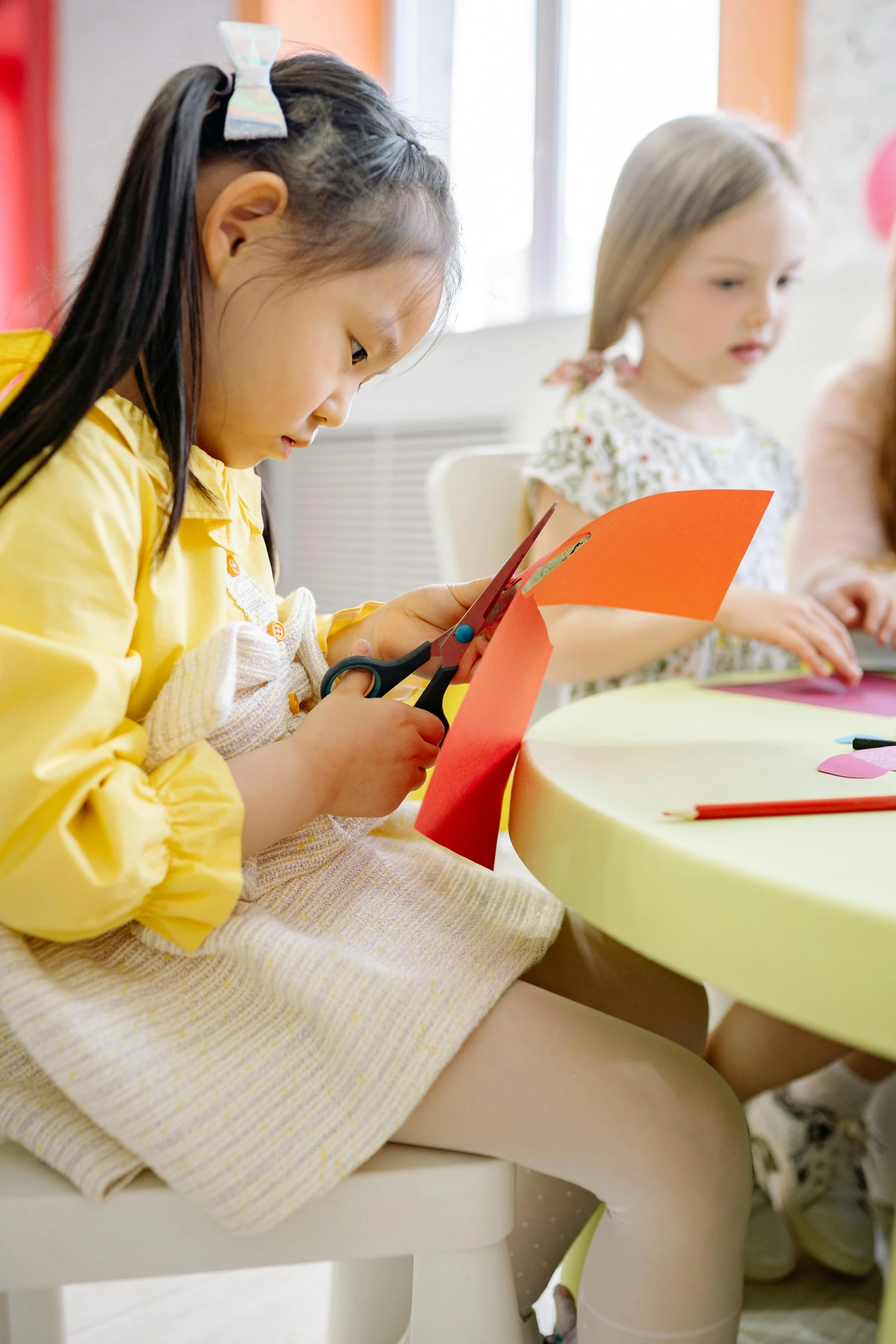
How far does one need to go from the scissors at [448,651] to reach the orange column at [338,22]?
2.64 metres

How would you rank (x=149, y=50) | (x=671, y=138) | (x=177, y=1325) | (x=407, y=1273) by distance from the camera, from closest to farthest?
(x=407, y=1273) → (x=177, y=1325) → (x=671, y=138) → (x=149, y=50)

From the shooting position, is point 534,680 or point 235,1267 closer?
point 235,1267

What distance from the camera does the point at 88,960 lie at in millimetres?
507

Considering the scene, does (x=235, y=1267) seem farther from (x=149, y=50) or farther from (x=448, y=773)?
(x=149, y=50)

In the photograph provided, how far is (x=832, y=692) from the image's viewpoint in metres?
0.82

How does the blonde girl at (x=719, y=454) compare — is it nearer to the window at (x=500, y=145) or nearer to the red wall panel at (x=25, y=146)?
the window at (x=500, y=145)

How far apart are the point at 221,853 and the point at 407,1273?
365 mm

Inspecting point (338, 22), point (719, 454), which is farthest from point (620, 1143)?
point (338, 22)

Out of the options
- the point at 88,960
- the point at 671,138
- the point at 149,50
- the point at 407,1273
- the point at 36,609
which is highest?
the point at 149,50

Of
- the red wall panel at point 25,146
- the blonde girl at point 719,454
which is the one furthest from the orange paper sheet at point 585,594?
the red wall panel at point 25,146

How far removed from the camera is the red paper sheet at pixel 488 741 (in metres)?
0.48

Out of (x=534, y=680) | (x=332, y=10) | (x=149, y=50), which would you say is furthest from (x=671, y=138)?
(x=149, y=50)

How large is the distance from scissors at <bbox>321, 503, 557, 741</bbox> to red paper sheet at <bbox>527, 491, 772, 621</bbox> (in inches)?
1.6

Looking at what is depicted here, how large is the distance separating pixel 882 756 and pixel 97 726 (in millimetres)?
392
